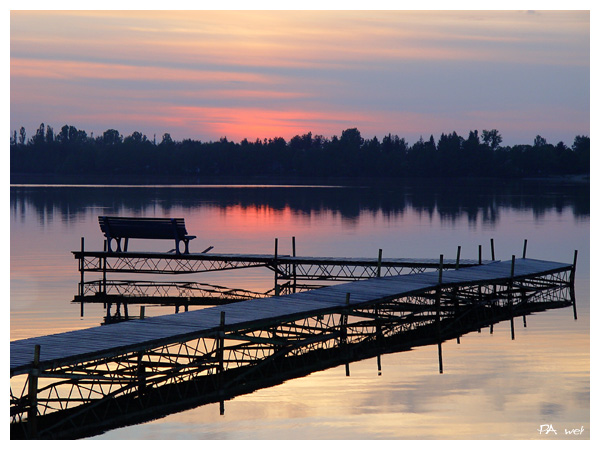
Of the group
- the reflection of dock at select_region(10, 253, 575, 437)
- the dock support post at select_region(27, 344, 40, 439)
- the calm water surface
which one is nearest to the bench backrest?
the calm water surface

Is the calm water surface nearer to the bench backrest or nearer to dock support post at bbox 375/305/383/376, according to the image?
dock support post at bbox 375/305/383/376

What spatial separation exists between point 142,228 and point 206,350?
48.9 ft

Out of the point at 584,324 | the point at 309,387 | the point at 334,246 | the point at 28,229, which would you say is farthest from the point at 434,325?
the point at 28,229

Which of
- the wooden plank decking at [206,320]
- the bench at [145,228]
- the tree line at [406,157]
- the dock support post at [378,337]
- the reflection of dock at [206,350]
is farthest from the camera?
the tree line at [406,157]

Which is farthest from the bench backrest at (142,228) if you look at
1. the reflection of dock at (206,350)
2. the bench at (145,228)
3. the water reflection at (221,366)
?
the water reflection at (221,366)

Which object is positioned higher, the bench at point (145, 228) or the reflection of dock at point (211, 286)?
the bench at point (145, 228)

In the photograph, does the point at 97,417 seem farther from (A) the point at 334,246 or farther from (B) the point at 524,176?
(B) the point at 524,176

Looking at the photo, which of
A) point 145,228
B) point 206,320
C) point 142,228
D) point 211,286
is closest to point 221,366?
point 206,320

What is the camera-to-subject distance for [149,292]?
1339 inches

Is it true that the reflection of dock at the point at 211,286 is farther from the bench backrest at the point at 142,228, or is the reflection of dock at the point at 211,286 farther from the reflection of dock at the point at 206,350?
the reflection of dock at the point at 206,350

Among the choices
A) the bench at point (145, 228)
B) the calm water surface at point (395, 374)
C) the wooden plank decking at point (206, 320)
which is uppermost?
the bench at point (145, 228)

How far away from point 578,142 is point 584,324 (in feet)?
507

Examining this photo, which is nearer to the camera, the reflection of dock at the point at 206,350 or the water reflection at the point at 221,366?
the reflection of dock at the point at 206,350

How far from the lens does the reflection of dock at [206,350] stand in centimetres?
1533
